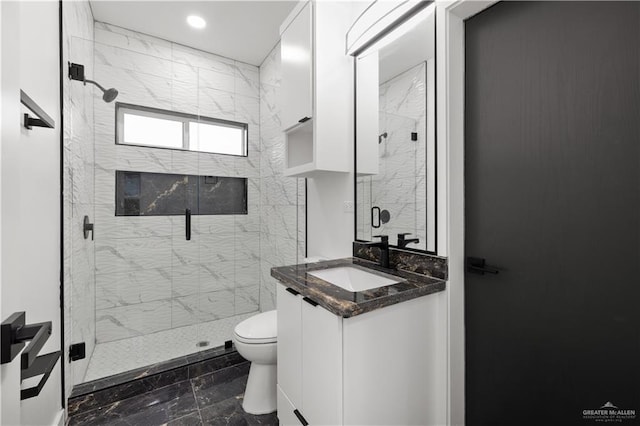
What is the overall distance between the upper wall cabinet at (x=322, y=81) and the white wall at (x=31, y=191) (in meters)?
1.23

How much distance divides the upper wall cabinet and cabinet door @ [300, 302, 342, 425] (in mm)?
908

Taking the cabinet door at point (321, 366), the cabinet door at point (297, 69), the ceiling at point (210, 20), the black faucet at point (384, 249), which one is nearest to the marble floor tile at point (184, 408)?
the cabinet door at point (321, 366)

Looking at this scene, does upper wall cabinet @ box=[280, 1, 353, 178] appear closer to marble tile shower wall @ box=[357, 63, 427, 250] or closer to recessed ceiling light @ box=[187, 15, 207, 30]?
marble tile shower wall @ box=[357, 63, 427, 250]

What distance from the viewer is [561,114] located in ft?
3.48

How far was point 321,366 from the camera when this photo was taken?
3.70 feet

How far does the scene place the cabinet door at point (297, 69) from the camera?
1.72 meters

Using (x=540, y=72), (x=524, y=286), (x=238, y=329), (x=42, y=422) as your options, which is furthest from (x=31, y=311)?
(x=540, y=72)

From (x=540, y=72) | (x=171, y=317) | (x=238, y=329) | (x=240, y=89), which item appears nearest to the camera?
(x=540, y=72)

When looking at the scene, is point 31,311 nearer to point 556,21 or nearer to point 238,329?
point 238,329

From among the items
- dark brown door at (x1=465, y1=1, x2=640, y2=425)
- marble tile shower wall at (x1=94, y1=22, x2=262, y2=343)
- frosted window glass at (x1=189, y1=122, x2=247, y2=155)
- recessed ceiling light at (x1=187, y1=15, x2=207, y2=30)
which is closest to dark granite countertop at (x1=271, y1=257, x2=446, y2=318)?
dark brown door at (x1=465, y1=1, x2=640, y2=425)

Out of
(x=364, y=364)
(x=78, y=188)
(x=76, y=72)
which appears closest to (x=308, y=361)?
(x=364, y=364)

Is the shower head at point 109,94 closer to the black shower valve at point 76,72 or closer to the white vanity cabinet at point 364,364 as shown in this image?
the black shower valve at point 76,72

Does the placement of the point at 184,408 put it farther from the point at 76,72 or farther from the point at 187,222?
the point at 76,72

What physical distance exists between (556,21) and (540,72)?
177mm
